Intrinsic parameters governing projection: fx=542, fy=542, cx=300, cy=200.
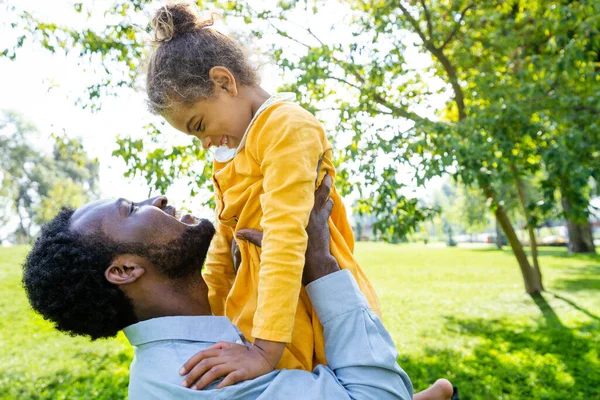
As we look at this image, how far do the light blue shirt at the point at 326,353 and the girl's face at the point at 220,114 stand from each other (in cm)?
73

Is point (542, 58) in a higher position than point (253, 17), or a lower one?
lower

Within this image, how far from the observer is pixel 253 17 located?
8.69 meters

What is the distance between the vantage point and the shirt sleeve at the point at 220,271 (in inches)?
95.0

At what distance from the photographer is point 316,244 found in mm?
1951

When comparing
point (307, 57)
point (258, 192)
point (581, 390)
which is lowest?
point (581, 390)

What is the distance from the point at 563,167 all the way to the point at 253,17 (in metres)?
5.17

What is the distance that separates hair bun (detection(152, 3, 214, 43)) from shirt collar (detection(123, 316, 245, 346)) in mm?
1155

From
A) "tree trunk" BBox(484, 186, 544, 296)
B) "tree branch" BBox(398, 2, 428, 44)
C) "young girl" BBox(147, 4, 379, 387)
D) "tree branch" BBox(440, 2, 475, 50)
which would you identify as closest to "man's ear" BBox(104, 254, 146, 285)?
"young girl" BBox(147, 4, 379, 387)

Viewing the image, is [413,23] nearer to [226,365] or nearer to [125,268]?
[125,268]

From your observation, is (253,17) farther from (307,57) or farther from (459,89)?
(459,89)

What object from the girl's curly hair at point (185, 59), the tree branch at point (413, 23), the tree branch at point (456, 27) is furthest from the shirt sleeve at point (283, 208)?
the tree branch at point (456, 27)

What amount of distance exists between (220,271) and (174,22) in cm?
109

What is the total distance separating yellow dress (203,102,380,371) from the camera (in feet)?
5.80

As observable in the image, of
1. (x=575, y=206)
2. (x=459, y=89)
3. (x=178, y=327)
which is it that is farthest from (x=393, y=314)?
(x=178, y=327)
